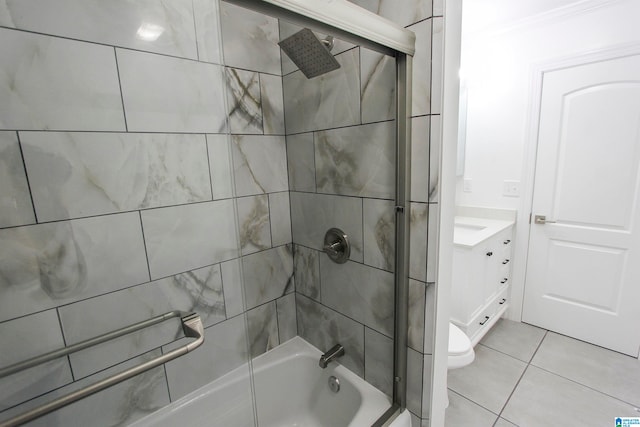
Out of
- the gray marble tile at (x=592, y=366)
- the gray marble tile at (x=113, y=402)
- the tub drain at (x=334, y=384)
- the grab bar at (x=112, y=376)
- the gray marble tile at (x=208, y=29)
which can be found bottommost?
the gray marble tile at (x=592, y=366)

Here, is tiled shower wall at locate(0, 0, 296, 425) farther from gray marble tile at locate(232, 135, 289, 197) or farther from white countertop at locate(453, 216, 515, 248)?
white countertop at locate(453, 216, 515, 248)

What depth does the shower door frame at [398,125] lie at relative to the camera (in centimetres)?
66

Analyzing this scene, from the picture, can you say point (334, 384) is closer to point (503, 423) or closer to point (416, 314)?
point (416, 314)

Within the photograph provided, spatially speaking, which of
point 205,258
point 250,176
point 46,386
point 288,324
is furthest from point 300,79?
point 46,386

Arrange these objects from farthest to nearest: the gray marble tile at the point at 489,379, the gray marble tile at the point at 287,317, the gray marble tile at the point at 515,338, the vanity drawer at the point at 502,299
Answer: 1. the vanity drawer at the point at 502,299
2. the gray marble tile at the point at 515,338
3. the gray marble tile at the point at 489,379
4. the gray marble tile at the point at 287,317

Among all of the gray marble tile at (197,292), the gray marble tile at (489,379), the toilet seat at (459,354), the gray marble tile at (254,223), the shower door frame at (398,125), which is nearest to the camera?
the shower door frame at (398,125)

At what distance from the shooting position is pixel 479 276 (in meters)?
1.83

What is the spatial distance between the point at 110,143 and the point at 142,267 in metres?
0.44

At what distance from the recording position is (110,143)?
0.92 meters

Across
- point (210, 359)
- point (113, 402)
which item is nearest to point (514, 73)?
point (210, 359)

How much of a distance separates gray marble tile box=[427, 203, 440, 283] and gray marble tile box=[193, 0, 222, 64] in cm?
101

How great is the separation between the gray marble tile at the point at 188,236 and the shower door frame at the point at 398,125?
28.5 inches

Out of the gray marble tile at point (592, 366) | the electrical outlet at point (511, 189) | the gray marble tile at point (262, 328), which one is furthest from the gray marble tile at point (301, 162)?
the gray marble tile at point (592, 366)

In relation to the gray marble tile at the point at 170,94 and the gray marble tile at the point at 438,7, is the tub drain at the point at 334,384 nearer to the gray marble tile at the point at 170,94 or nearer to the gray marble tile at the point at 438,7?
the gray marble tile at the point at 170,94
